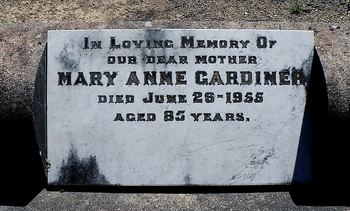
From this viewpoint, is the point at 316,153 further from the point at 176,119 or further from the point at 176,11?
the point at 176,11

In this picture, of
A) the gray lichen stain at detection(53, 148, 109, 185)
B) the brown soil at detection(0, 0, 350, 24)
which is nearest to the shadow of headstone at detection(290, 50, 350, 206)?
the brown soil at detection(0, 0, 350, 24)

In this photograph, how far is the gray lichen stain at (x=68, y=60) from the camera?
3191 mm

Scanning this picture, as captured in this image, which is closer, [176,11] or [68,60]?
[68,60]

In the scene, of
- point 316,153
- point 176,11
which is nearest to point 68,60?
point 176,11

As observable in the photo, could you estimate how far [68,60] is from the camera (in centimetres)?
320

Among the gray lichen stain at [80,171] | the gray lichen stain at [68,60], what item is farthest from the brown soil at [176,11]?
the gray lichen stain at [80,171]

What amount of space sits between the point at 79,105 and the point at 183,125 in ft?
2.54

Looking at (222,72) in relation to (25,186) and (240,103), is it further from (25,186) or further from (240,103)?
(25,186)

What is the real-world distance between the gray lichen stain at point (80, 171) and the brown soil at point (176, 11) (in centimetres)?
143

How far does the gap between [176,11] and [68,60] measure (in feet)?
4.11

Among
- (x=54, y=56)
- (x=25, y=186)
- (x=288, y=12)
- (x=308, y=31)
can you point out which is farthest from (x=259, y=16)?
(x=25, y=186)

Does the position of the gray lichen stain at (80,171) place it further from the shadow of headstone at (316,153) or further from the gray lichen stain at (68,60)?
the shadow of headstone at (316,153)

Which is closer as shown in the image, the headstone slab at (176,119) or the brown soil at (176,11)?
the headstone slab at (176,119)

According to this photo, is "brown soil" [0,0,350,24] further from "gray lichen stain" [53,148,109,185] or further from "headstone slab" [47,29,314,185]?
"gray lichen stain" [53,148,109,185]
